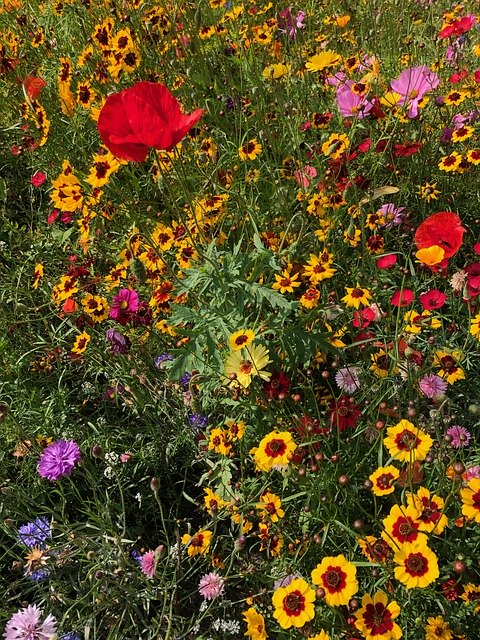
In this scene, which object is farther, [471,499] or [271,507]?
[271,507]

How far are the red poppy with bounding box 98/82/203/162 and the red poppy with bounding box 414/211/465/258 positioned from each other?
2.49 feet

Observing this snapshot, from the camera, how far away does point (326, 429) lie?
61.6 inches

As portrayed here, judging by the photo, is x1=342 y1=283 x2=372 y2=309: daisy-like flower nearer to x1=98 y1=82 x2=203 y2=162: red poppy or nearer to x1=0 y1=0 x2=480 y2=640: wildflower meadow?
x1=0 y1=0 x2=480 y2=640: wildflower meadow

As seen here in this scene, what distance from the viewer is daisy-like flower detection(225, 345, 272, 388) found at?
1.48 metres

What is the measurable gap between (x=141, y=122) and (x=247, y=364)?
645mm

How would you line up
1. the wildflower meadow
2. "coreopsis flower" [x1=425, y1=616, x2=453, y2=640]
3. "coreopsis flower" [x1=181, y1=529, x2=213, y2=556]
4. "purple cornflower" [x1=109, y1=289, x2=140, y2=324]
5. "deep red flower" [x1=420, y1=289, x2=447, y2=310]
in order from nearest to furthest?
"coreopsis flower" [x1=425, y1=616, x2=453, y2=640] < the wildflower meadow < "coreopsis flower" [x1=181, y1=529, x2=213, y2=556] < "deep red flower" [x1=420, y1=289, x2=447, y2=310] < "purple cornflower" [x1=109, y1=289, x2=140, y2=324]

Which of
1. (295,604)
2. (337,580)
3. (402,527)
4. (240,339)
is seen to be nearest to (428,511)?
(402,527)

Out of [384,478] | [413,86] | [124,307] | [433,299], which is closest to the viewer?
[384,478]

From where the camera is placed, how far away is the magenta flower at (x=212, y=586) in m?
1.53

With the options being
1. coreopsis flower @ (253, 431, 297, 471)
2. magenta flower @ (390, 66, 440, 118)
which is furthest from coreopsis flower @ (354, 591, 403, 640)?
magenta flower @ (390, 66, 440, 118)

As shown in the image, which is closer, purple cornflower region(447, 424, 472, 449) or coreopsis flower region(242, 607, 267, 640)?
coreopsis flower region(242, 607, 267, 640)

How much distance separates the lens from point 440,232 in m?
1.65

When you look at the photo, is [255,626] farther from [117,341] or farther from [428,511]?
[117,341]

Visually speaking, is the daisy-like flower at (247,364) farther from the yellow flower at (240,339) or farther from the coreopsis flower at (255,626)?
the coreopsis flower at (255,626)
